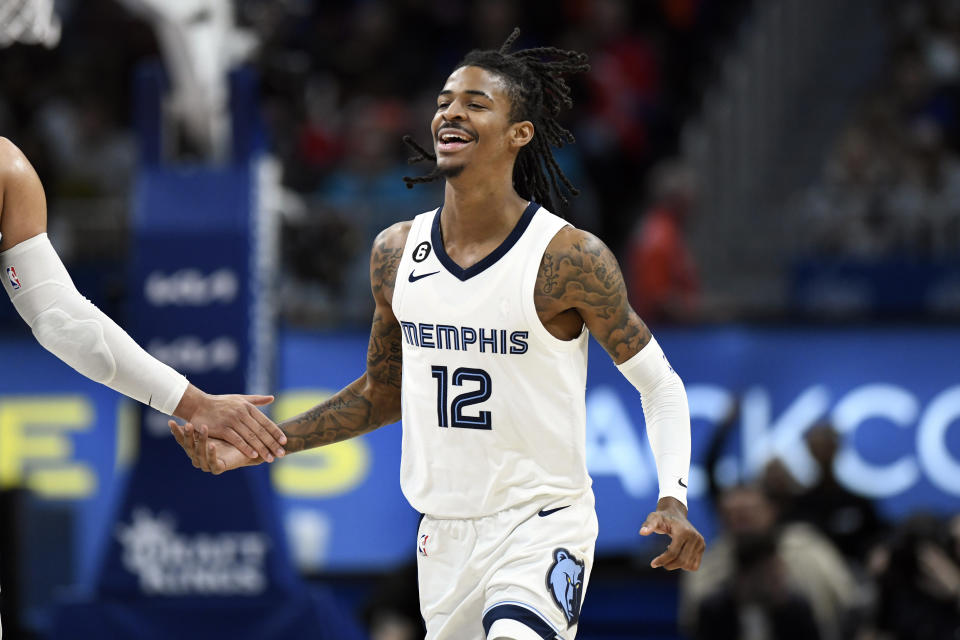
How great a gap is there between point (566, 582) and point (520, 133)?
1519 mm

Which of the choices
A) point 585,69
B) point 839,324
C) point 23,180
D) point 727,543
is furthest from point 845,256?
point 23,180

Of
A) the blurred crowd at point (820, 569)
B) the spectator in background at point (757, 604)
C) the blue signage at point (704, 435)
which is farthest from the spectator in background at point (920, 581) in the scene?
the blue signage at point (704, 435)

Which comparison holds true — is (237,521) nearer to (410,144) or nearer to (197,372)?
(197,372)

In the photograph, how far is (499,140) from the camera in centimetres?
502

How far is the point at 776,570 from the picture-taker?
8.52 metres

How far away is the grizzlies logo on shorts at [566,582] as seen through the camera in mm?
4664

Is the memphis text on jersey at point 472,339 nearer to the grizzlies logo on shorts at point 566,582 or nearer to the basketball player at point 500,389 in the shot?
the basketball player at point 500,389

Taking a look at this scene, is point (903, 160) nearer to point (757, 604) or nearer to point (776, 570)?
point (776, 570)

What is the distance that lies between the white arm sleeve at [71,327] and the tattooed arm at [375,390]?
16.6 inches

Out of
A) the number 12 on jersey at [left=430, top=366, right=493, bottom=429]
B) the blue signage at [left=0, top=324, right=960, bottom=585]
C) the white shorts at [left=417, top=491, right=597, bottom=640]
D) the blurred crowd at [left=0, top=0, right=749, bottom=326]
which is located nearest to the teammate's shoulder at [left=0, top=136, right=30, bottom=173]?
the number 12 on jersey at [left=430, top=366, right=493, bottom=429]

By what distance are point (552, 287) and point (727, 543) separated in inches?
176

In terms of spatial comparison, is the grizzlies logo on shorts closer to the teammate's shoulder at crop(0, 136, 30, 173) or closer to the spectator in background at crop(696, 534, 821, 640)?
the teammate's shoulder at crop(0, 136, 30, 173)

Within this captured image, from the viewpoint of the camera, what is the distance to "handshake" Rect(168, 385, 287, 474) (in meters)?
4.95

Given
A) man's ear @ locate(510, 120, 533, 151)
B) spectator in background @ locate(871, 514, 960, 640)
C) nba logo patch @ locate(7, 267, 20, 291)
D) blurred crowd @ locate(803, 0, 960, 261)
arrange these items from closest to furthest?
nba logo patch @ locate(7, 267, 20, 291) < man's ear @ locate(510, 120, 533, 151) < spectator in background @ locate(871, 514, 960, 640) < blurred crowd @ locate(803, 0, 960, 261)
